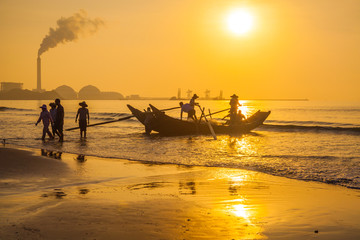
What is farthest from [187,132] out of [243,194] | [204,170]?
[243,194]

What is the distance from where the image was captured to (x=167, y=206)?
21.2 ft

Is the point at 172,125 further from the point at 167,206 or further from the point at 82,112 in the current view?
the point at 167,206

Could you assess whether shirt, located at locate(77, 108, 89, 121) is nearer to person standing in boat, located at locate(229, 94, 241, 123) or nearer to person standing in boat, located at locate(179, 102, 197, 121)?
person standing in boat, located at locate(179, 102, 197, 121)

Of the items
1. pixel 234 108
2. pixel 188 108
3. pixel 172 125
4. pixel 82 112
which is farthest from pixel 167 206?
pixel 234 108

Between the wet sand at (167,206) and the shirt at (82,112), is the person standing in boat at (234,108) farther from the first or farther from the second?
the wet sand at (167,206)

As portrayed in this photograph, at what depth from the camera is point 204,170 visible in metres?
11.1

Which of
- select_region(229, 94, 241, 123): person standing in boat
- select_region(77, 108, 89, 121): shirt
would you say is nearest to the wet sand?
select_region(77, 108, 89, 121): shirt

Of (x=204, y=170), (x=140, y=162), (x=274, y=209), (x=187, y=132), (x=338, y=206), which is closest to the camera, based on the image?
(x=274, y=209)

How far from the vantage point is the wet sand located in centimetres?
507

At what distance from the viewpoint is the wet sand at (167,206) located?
5.07 meters

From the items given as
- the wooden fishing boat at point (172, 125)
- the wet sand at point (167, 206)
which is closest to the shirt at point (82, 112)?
the wooden fishing boat at point (172, 125)

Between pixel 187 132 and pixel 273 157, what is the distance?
405 inches

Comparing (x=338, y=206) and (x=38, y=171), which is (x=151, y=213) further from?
(x=38, y=171)

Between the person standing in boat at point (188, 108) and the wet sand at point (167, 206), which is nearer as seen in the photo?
the wet sand at point (167, 206)
